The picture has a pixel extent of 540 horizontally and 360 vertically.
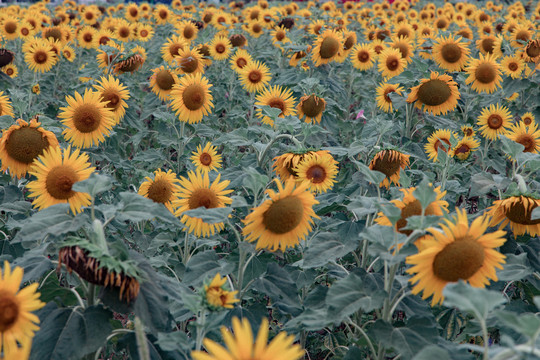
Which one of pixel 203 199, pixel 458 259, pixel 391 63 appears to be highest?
pixel 391 63

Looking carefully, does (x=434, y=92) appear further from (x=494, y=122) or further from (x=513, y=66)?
(x=513, y=66)

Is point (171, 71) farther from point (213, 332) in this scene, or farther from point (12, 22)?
point (12, 22)

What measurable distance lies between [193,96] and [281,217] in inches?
82.9

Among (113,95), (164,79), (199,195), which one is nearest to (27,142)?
(199,195)

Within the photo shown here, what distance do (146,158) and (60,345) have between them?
8.65 feet

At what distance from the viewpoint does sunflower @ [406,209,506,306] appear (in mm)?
1480

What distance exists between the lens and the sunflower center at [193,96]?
3.74m

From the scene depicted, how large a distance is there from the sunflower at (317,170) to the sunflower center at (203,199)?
0.39 meters

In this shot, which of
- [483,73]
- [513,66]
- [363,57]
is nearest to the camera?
[483,73]

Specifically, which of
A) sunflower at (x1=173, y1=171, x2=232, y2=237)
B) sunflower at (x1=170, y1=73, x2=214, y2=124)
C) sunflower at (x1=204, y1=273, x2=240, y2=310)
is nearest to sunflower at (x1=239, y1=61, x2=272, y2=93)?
sunflower at (x1=170, y1=73, x2=214, y2=124)

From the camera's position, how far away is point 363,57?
604 cm

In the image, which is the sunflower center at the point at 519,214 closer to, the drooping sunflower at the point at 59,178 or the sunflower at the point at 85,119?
the drooping sunflower at the point at 59,178

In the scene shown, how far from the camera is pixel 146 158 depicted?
404cm

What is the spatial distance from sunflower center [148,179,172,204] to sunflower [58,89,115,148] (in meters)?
0.54
